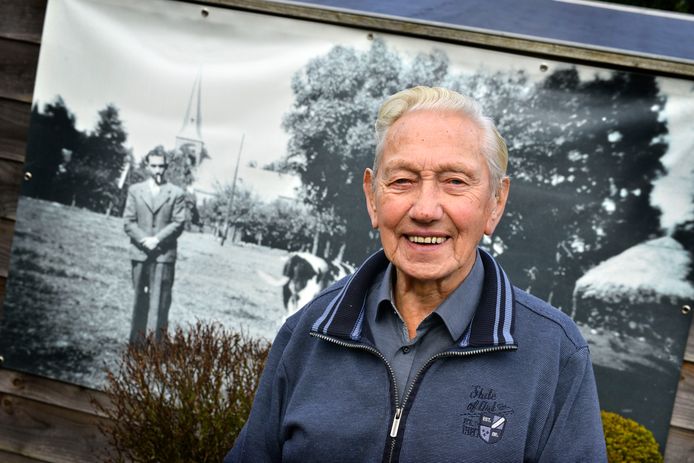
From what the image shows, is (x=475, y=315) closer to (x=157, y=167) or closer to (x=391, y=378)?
(x=391, y=378)

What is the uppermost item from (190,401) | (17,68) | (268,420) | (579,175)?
(17,68)

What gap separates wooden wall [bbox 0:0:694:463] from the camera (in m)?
4.36

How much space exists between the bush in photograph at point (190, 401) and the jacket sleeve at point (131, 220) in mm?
667

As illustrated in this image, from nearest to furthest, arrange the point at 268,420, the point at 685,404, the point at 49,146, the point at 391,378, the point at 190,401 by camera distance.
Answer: the point at 391,378 → the point at 268,420 → the point at 190,401 → the point at 685,404 → the point at 49,146

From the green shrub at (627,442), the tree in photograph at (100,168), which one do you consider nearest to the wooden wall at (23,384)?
the tree in photograph at (100,168)

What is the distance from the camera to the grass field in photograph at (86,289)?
162 inches

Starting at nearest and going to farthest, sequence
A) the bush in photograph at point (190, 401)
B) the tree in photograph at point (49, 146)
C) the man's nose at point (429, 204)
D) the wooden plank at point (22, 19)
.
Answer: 1. the man's nose at point (429, 204)
2. the bush in photograph at point (190, 401)
3. the tree in photograph at point (49, 146)
4. the wooden plank at point (22, 19)

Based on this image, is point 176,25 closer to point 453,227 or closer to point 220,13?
point 220,13

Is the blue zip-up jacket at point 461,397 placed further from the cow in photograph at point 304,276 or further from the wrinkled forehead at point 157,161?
the wrinkled forehead at point 157,161

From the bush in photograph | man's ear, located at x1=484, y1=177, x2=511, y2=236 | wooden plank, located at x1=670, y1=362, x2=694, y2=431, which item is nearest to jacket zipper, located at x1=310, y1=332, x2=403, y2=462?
man's ear, located at x1=484, y1=177, x2=511, y2=236

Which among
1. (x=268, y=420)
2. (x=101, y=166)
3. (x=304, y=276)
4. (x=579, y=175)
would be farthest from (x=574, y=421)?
(x=101, y=166)

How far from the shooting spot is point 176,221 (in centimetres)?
417

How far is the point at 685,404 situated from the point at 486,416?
2219 mm

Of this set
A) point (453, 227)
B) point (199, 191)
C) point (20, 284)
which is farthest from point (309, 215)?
point (453, 227)
